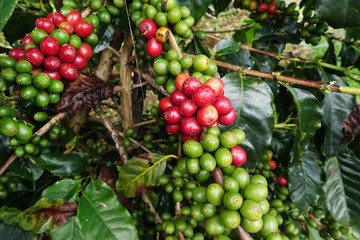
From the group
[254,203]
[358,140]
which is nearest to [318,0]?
[358,140]

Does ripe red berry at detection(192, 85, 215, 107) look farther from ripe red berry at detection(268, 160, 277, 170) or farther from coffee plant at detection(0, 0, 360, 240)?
ripe red berry at detection(268, 160, 277, 170)

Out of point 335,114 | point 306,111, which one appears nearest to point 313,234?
point 335,114

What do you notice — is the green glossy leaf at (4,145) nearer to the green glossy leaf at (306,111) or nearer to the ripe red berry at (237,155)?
the ripe red berry at (237,155)

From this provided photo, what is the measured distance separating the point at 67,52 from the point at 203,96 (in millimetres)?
776

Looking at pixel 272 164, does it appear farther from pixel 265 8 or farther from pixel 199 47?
pixel 265 8

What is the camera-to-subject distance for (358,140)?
5.69ft

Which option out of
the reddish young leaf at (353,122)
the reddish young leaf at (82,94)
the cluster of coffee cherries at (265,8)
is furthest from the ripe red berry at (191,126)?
the cluster of coffee cherries at (265,8)

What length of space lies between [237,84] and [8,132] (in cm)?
121

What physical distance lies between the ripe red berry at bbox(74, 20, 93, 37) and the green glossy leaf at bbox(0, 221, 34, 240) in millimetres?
1245

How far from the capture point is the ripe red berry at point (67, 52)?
119 centimetres

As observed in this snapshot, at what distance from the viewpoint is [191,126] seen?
0.99 m

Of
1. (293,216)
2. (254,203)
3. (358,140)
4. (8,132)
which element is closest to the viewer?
(254,203)

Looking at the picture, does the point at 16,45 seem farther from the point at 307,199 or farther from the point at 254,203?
the point at 307,199

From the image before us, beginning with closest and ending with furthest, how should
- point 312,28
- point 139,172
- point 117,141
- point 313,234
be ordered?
point 139,172 → point 117,141 → point 312,28 → point 313,234
